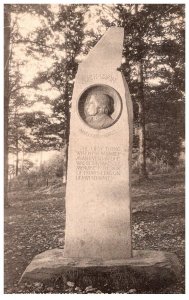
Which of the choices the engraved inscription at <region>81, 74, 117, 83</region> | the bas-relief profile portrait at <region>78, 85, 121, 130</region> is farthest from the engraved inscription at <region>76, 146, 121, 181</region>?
the engraved inscription at <region>81, 74, 117, 83</region>

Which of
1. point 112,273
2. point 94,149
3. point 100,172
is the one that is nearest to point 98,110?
point 94,149

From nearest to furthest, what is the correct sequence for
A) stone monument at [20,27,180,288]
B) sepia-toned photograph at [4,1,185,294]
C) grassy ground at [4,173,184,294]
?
sepia-toned photograph at [4,1,185,294] < stone monument at [20,27,180,288] < grassy ground at [4,173,184,294]

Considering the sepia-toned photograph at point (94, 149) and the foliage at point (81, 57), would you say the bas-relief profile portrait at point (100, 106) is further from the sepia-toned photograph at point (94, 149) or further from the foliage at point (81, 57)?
the foliage at point (81, 57)

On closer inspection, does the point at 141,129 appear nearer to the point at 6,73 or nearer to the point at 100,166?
the point at 6,73

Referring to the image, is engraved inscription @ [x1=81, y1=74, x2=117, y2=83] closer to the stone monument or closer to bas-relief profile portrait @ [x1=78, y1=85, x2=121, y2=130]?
the stone monument

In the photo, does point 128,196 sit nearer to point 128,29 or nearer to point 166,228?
point 166,228

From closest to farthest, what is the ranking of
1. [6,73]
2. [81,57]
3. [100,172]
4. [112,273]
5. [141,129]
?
1. [112,273]
2. [100,172]
3. [6,73]
4. [81,57]
5. [141,129]

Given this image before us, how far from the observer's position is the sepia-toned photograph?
Answer: 20.9 ft

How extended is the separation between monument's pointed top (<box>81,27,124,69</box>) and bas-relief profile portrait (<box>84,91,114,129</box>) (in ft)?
1.63

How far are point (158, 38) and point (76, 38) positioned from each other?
231cm

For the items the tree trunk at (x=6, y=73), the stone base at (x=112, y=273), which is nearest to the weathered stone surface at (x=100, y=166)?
the stone base at (x=112, y=273)

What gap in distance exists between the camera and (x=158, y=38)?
11203 millimetres

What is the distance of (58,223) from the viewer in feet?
31.4

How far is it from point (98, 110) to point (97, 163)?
900 millimetres
